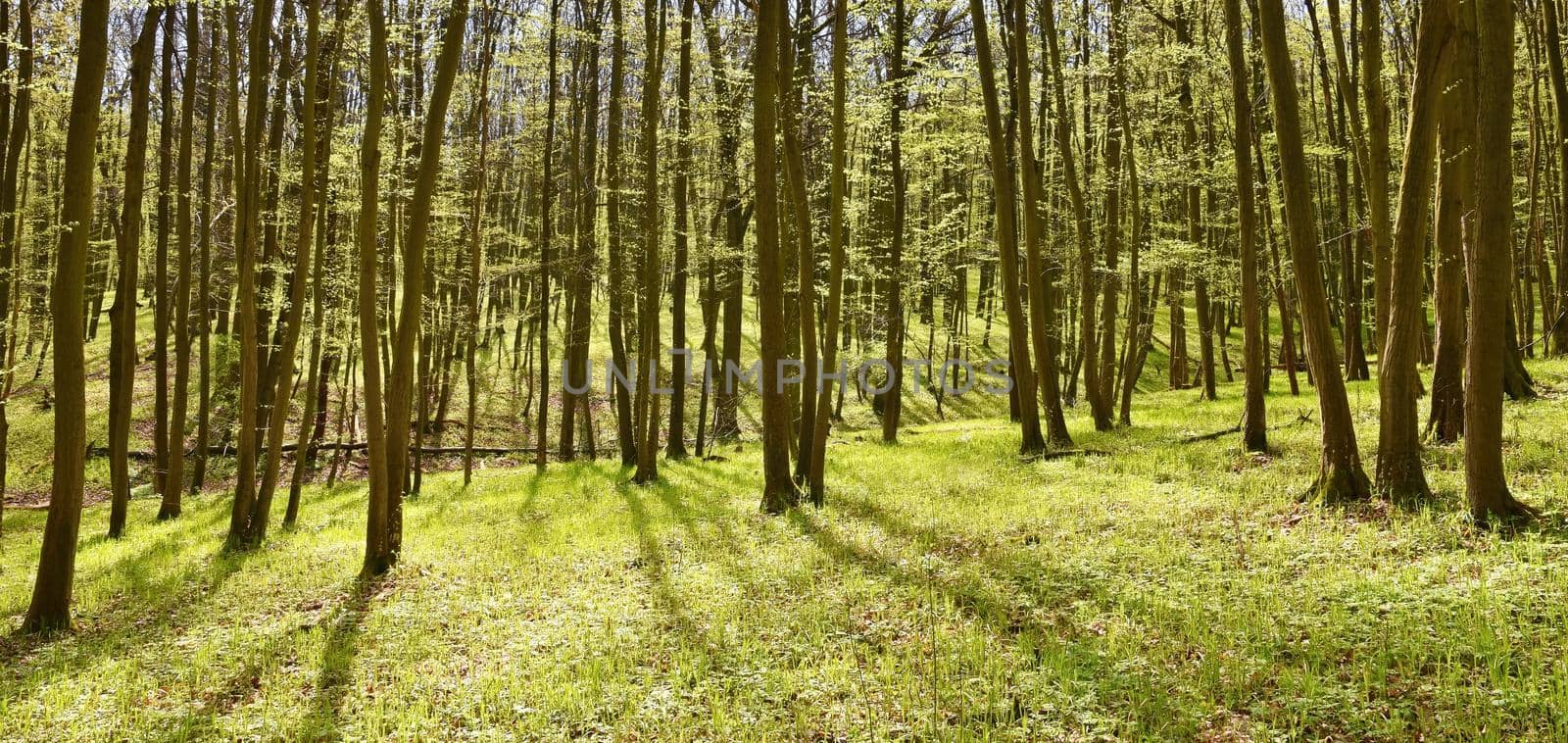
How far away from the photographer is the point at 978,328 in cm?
4362

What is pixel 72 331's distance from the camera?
750cm

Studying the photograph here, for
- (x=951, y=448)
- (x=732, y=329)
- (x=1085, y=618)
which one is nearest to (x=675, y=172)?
(x=732, y=329)

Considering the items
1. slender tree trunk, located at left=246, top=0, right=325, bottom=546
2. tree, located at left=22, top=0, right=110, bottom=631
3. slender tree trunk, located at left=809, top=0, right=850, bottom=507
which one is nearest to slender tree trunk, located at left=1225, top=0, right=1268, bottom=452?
slender tree trunk, located at left=809, top=0, right=850, bottom=507

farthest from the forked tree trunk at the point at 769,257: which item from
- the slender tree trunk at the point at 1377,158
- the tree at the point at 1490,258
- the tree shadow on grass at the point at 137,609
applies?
the slender tree trunk at the point at 1377,158

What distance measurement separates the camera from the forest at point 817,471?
5152mm

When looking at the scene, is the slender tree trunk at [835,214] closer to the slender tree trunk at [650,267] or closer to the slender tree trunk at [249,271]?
the slender tree trunk at [650,267]

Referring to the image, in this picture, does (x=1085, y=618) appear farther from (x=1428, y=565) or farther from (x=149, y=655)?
(x=149, y=655)

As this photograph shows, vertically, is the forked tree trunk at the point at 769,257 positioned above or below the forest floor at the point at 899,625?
above

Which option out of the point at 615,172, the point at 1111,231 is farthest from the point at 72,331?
the point at 1111,231

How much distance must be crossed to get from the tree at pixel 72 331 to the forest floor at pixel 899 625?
563mm

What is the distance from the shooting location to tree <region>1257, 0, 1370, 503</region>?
8.06 metres

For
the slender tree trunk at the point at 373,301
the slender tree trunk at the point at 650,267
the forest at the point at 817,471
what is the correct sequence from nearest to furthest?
the forest at the point at 817,471 → the slender tree trunk at the point at 373,301 → the slender tree trunk at the point at 650,267

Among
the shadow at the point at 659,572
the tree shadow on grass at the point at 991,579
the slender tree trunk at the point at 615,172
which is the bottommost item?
the shadow at the point at 659,572

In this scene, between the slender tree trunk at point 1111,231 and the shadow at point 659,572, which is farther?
the slender tree trunk at point 1111,231
